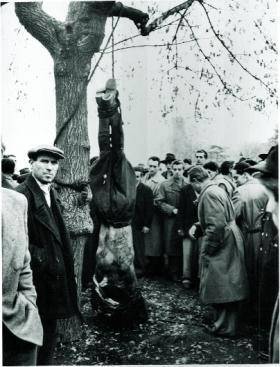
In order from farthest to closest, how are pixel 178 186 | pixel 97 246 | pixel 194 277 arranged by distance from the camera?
pixel 178 186, pixel 194 277, pixel 97 246

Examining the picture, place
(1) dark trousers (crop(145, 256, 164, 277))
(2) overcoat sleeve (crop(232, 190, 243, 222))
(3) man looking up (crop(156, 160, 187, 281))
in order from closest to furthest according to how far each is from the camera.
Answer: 1. (2) overcoat sleeve (crop(232, 190, 243, 222))
2. (3) man looking up (crop(156, 160, 187, 281))
3. (1) dark trousers (crop(145, 256, 164, 277))

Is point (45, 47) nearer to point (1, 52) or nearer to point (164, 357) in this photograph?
point (1, 52)

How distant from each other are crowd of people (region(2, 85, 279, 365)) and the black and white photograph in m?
0.02

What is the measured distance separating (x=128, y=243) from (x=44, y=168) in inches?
54.7

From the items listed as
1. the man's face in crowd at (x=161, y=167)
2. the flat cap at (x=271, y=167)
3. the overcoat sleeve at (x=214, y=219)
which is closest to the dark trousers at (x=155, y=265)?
the man's face in crowd at (x=161, y=167)

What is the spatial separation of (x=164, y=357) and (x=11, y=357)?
1494 millimetres

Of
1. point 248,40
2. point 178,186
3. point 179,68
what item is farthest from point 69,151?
point 178,186

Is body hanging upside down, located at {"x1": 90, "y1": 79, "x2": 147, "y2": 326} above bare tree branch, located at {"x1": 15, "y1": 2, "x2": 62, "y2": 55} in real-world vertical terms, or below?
below

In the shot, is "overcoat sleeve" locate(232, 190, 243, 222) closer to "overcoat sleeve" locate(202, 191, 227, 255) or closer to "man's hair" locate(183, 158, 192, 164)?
"overcoat sleeve" locate(202, 191, 227, 255)

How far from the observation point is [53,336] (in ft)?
10.8

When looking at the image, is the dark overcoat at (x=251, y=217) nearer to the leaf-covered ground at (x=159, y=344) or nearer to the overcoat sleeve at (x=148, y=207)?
the leaf-covered ground at (x=159, y=344)

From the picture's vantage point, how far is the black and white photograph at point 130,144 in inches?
138

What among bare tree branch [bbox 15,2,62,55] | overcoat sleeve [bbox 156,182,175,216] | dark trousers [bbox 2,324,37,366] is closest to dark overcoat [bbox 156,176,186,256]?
overcoat sleeve [bbox 156,182,175,216]

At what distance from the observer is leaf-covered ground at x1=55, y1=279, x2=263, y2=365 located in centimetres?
361
